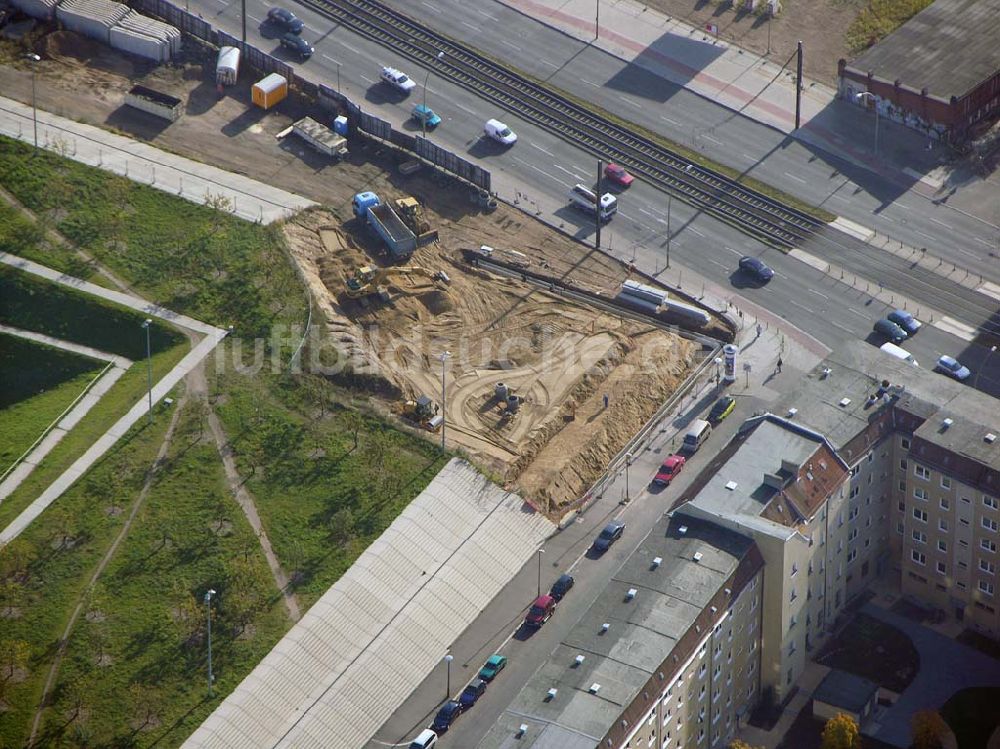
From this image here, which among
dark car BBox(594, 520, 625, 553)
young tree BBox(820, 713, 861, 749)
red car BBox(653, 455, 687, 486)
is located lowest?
young tree BBox(820, 713, 861, 749)

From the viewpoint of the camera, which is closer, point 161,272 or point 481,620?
point 481,620

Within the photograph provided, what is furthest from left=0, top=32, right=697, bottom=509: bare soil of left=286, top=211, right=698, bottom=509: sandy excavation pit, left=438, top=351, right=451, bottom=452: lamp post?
left=438, top=351, right=451, bottom=452: lamp post

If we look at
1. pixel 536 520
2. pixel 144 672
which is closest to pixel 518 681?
pixel 536 520

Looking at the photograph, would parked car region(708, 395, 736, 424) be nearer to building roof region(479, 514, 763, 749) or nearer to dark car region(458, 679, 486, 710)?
building roof region(479, 514, 763, 749)

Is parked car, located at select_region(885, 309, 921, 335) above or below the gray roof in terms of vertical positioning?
above

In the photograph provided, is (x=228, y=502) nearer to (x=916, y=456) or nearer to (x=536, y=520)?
(x=536, y=520)

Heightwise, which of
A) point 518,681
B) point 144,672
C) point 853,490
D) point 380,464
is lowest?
point 144,672

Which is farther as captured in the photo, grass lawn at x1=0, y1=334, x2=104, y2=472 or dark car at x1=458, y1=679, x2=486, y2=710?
grass lawn at x1=0, y1=334, x2=104, y2=472

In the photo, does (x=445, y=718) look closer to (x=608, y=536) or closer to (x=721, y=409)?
(x=608, y=536)
